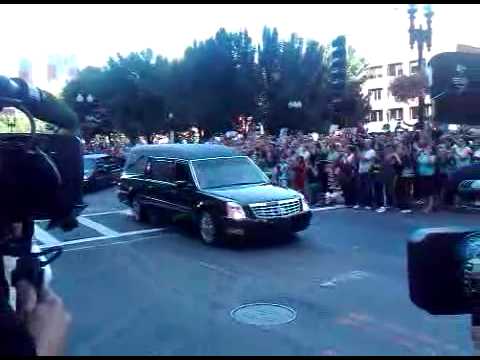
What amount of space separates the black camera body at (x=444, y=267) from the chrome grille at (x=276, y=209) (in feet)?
27.3

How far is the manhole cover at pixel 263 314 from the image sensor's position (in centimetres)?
561

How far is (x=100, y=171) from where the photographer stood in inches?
870

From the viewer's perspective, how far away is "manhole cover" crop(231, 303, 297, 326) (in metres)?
5.61

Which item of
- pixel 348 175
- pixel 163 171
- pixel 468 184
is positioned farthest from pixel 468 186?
pixel 348 175

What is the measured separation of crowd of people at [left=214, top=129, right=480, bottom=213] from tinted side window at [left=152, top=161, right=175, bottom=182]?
4.58m

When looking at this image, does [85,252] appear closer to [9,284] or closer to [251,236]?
[251,236]

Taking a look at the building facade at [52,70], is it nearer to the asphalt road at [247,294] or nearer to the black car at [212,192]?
the asphalt road at [247,294]

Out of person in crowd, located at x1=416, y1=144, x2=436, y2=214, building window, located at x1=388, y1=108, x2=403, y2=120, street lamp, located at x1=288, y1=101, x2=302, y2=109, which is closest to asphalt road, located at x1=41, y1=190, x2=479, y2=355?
person in crowd, located at x1=416, y1=144, x2=436, y2=214

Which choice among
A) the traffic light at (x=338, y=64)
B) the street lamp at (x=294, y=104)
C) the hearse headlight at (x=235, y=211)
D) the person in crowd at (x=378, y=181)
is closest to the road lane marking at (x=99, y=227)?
the hearse headlight at (x=235, y=211)

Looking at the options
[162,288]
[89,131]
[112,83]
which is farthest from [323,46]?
[162,288]

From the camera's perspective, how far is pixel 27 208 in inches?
67.5

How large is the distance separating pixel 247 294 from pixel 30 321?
5.16m

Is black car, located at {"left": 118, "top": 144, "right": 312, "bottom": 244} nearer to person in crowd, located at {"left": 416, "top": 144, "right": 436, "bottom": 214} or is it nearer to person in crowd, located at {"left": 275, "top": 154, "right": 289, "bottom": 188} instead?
person in crowd, located at {"left": 416, "top": 144, "right": 436, "bottom": 214}

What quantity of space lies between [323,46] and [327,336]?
3954 cm
